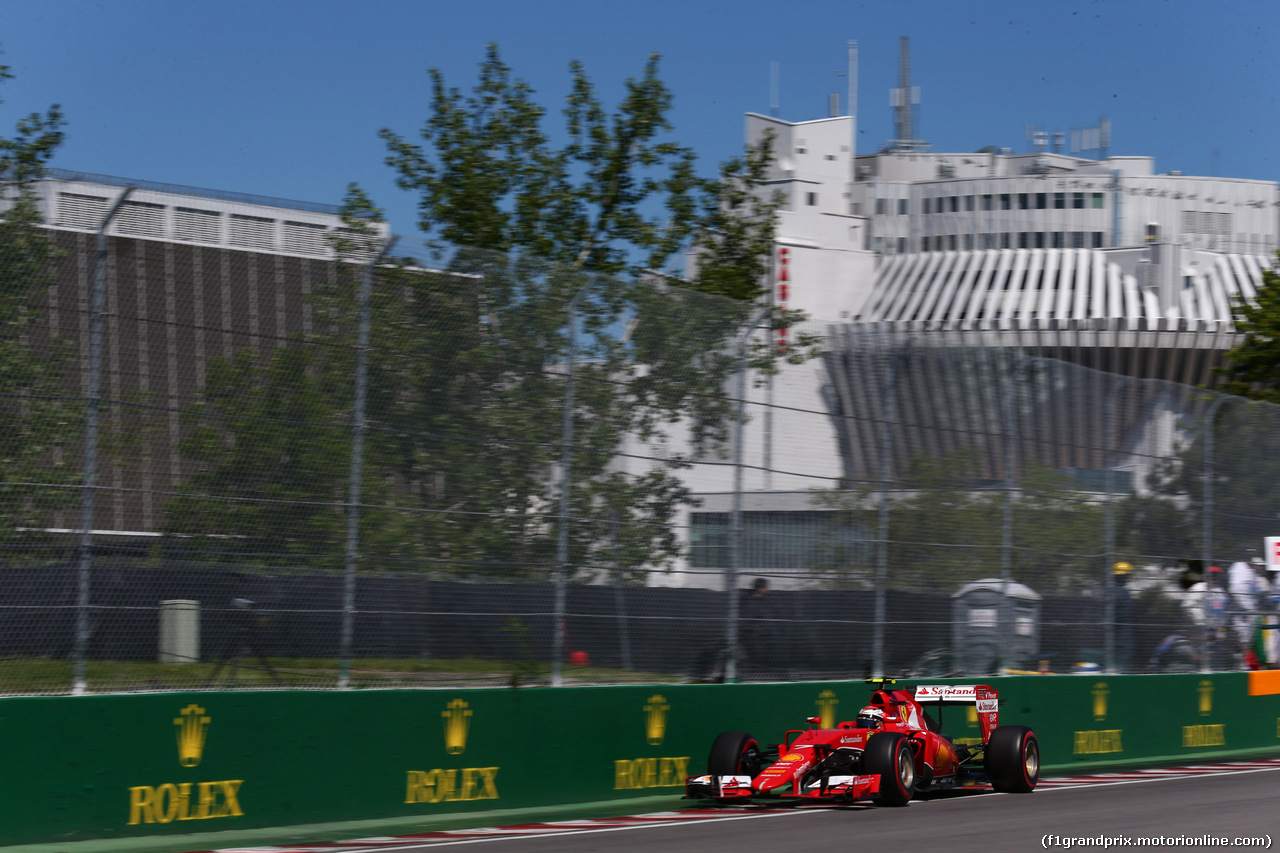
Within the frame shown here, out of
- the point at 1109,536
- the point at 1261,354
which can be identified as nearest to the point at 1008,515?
the point at 1109,536

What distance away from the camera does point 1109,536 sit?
16.0 m

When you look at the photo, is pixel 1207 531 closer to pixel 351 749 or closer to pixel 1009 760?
pixel 1009 760

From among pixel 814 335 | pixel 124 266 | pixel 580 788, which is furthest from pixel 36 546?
pixel 814 335

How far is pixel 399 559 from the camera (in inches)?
382

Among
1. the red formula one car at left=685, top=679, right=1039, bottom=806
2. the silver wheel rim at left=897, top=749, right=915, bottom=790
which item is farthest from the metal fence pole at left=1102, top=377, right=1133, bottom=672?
the silver wheel rim at left=897, top=749, right=915, bottom=790

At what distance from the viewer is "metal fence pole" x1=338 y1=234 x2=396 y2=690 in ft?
30.7

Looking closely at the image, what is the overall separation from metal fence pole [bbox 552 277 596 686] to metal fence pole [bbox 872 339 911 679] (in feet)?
12.0

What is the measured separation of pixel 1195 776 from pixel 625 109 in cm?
1461

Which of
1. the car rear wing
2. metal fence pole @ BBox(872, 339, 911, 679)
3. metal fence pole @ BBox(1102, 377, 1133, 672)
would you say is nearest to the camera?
the car rear wing

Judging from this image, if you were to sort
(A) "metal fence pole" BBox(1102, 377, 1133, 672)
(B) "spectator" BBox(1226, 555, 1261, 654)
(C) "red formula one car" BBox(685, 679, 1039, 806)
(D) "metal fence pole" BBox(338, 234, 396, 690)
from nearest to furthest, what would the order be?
(D) "metal fence pole" BBox(338, 234, 396, 690) → (C) "red formula one car" BBox(685, 679, 1039, 806) → (A) "metal fence pole" BBox(1102, 377, 1133, 672) → (B) "spectator" BBox(1226, 555, 1261, 654)

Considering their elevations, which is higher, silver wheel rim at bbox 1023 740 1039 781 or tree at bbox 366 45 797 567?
tree at bbox 366 45 797 567

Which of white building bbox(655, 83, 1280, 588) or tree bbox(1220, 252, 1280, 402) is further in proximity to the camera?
white building bbox(655, 83, 1280, 588)

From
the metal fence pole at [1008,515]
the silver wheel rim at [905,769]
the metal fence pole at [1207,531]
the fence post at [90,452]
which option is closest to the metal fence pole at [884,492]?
the metal fence pole at [1008,515]

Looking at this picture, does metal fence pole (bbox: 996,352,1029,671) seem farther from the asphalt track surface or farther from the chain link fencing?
the asphalt track surface
